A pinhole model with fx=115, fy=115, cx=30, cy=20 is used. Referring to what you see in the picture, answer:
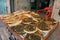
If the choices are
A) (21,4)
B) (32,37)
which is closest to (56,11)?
(21,4)

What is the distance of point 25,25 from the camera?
1144 mm

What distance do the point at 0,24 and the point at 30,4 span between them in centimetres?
109

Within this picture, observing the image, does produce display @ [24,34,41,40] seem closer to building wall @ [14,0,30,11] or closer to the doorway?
building wall @ [14,0,30,11]

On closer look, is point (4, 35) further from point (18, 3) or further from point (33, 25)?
point (18, 3)

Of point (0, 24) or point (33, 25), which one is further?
point (0, 24)

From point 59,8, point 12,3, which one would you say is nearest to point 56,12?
point 59,8

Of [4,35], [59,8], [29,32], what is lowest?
[4,35]

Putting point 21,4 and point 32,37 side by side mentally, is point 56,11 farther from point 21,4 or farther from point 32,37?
point 32,37

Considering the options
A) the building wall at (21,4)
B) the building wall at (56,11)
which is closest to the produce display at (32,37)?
the building wall at (56,11)

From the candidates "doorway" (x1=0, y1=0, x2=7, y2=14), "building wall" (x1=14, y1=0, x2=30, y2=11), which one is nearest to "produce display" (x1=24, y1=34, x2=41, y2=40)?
"building wall" (x1=14, y1=0, x2=30, y2=11)

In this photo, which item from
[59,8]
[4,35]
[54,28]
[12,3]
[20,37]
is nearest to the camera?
[20,37]

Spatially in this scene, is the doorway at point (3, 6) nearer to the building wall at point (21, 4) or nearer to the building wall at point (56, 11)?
the building wall at point (21, 4)

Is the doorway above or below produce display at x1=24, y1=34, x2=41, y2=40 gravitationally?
above

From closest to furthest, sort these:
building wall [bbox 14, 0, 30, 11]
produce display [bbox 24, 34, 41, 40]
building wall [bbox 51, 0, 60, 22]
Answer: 1. produce display [bbox 24, 34, 41, 40]
2. building wall [bbox 51, 0, 60, 22]
3. building wall [bbox 14, 0, 30, 11]
